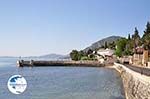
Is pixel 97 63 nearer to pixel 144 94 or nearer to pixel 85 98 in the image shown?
pixel 85 98

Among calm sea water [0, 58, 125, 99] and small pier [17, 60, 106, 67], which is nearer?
calm sea water [0, 58, 125, 99]

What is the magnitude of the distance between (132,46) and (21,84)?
105348mm

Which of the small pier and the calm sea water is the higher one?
the small pier

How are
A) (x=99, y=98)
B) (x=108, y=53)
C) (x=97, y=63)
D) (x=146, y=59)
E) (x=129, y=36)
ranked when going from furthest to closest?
(x=108, y=53)
(x=129, y=36)
(x=97, y=63)
(x=146, y=59)
(x=99, y=98)

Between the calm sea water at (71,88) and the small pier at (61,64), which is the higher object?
the small pier at (61,64)

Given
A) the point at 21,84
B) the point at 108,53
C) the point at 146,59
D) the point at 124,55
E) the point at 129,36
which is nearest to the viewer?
the point at 21,84

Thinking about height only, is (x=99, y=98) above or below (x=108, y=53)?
below

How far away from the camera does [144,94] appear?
20594mm

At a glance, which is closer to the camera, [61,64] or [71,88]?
[71,88]

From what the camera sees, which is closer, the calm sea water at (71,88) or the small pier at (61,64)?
the calm sea water at (71,88)

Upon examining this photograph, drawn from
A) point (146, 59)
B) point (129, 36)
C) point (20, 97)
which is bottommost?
point (20, 97)

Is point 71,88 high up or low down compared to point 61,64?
down

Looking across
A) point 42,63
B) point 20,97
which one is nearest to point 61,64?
point 42,63

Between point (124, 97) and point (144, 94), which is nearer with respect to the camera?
point (144, 94)
